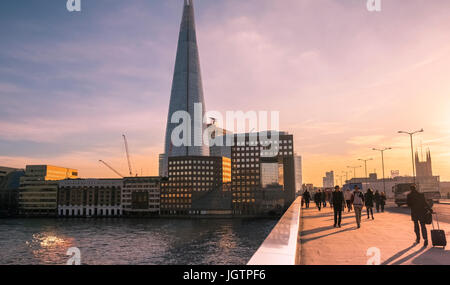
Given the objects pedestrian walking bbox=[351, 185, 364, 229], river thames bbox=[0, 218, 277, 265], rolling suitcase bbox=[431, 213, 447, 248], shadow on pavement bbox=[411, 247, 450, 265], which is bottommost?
river thames bbox=[0, 218, 277, 265]

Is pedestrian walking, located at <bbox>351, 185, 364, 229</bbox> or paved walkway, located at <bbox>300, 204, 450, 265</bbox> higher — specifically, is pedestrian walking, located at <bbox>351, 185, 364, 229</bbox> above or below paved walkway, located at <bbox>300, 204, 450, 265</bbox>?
above

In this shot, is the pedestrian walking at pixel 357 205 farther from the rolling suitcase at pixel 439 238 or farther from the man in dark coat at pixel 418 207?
the rolling suitcase at pixel 439 238

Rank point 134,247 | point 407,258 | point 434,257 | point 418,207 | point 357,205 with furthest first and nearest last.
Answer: point 134,247 → point 357,205 → point 418,207 → point 434,257 → point 407,258

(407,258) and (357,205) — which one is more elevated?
(357,205)

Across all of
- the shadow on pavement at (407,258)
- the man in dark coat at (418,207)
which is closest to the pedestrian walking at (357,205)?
the man in dark coat at (418,207)

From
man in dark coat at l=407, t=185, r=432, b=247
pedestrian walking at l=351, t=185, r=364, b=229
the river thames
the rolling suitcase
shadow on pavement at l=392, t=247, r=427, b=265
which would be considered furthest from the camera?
the river thames

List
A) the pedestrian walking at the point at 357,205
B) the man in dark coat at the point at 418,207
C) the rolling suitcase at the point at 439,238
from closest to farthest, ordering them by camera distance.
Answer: the rolling suitcase at the point at 439,238, the man in dark coat at the point at 418,207, the pedestrian walking at the point at 357,205

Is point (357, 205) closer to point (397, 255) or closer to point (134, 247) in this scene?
point (397, 255)

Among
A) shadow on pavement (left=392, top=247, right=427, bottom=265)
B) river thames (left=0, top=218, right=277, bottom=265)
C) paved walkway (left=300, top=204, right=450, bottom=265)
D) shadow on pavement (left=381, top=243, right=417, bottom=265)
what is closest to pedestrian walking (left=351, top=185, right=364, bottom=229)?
paved walkway (left=300, top=204, right=450, bottom=265)

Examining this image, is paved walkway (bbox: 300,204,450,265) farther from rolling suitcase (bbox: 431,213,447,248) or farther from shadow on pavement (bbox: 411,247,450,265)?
rolling suitcase (bbox: 431,213,447,248)

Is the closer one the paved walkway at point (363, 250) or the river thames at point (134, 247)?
the paved walkway at point (363, 250)

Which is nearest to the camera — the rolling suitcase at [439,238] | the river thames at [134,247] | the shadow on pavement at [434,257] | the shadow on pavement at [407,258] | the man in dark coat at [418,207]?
the shadow on pavement at [407,258]

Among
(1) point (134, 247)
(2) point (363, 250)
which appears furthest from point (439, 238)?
(1) point (134, 247)
